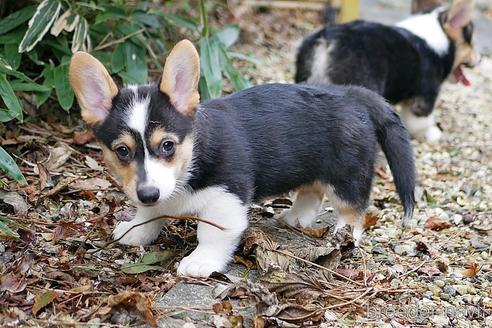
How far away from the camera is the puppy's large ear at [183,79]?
3.32m

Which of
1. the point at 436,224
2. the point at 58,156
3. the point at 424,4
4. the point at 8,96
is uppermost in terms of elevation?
the point at 8,96

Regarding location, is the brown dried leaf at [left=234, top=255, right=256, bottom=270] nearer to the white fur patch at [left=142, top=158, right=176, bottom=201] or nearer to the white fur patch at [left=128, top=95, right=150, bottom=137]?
the white fur patch at [left=142, top=158, right=176, bottom=201]

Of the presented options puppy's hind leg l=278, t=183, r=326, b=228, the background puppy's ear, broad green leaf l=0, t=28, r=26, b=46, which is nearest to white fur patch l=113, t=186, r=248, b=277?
puppy's hind leg l=278, t=183, r=326, b=228

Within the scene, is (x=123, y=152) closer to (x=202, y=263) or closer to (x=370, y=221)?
(x=202, y=263)

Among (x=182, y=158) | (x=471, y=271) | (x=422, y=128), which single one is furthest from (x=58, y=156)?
(x=422, y=128)

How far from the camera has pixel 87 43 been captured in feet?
16.3

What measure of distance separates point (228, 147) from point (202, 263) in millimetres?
490

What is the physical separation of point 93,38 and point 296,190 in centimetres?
194

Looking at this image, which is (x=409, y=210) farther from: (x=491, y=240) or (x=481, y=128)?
(x=481, y=128)

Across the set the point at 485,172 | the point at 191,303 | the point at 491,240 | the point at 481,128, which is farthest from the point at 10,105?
the point at 481,128

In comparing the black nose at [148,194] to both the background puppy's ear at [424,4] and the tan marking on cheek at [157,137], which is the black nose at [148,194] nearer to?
the tan marking on cheek at [157,137]

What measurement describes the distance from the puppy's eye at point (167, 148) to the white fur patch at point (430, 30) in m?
3.45

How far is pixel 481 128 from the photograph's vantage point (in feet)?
20.8

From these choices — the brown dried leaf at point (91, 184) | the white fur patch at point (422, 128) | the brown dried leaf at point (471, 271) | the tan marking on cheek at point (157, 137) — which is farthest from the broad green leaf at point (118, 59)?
the brown dried leaf at point (471, 271)
